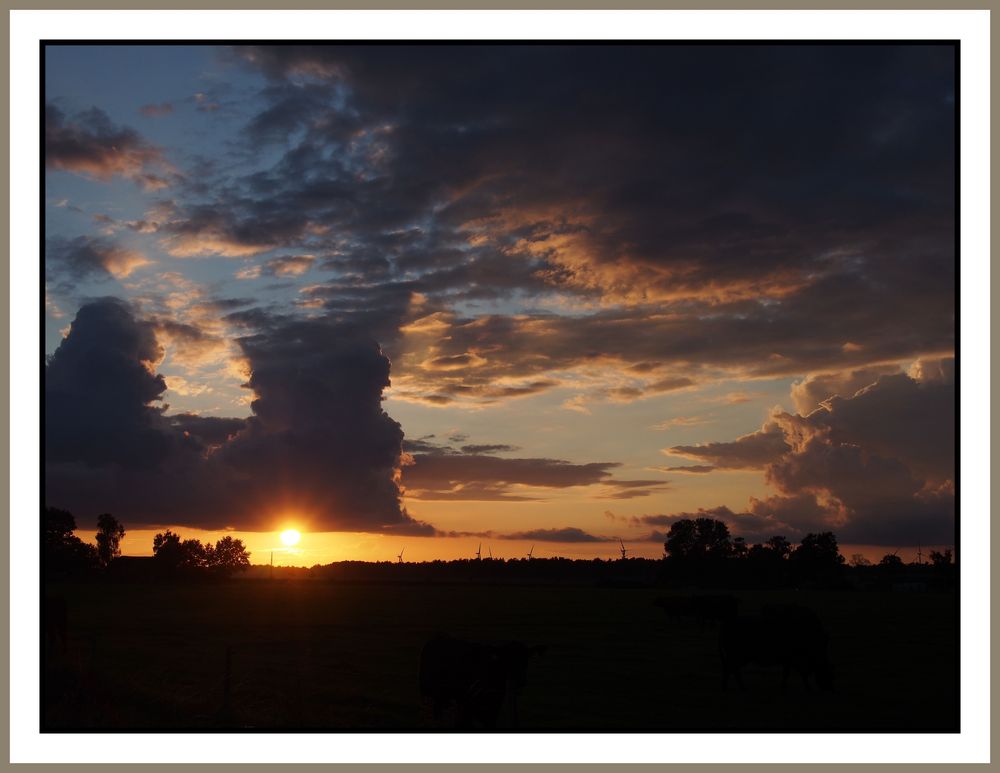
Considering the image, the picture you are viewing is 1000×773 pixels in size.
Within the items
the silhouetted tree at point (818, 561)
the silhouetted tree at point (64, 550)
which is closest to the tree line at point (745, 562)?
the silhouetted tree at point (818, 561)

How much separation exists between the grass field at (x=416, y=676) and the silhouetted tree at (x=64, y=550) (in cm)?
7026

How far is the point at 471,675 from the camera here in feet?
63.6

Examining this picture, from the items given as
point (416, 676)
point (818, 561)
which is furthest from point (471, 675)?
point (818, 561)

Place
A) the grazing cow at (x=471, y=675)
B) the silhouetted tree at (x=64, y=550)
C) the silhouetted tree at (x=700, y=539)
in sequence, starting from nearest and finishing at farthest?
the grazing cow at (x=471, y=675) → the silhouetted tree at (x=64, y=550) → the silhouetted tree at (x=700, y=539)

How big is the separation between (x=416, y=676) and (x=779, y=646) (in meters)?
11.2

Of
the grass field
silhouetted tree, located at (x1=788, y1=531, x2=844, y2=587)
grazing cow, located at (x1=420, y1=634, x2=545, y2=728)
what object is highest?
grazing cow, located at (x1=420, y1=634, x2=545, y2=728)

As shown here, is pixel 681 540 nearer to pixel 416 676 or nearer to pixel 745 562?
pixel 745 562

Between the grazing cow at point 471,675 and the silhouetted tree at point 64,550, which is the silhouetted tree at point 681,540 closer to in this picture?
the silhouetted tree at point 64,550

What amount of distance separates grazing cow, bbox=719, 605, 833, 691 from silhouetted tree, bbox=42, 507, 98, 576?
10462cm

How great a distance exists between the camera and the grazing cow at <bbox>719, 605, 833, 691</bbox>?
90.4 feet

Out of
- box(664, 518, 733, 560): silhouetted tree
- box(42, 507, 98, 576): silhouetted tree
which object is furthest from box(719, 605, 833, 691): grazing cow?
box(664, 518, 733, 560): silhouetted tree

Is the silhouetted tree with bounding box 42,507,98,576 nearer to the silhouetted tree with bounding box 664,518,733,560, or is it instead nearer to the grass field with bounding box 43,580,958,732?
the grass field with bounding box 43,580,958,732

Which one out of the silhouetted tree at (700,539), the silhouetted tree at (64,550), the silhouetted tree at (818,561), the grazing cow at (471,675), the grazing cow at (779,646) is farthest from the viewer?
the silhouetted tree at (700,539)

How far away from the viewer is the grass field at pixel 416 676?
18.9 m
